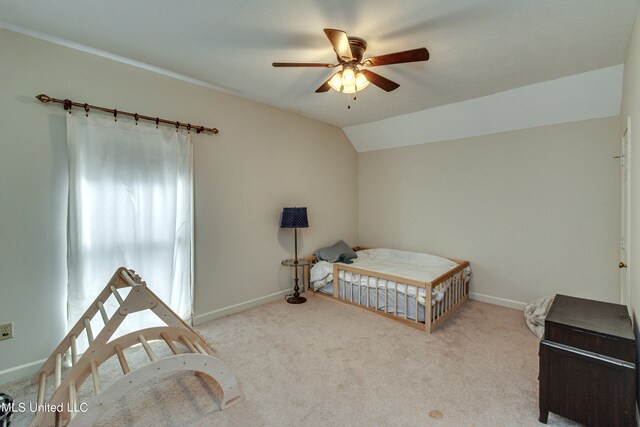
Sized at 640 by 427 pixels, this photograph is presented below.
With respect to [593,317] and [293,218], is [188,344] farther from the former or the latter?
[593,317]

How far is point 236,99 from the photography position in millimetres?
3180

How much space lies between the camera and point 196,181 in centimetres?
289

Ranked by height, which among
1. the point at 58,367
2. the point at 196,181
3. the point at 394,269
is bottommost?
the point at 58,367

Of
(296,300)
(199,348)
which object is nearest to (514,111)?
(296,300)

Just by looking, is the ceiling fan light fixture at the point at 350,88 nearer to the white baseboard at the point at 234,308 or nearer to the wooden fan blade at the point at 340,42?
the wooden fan blade at the point at 340,42

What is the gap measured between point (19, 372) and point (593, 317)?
382 centimetres

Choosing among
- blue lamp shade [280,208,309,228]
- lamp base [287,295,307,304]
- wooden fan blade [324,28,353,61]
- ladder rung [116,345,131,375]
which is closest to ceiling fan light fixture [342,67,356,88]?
wooden fan blade [324,28,353,61]

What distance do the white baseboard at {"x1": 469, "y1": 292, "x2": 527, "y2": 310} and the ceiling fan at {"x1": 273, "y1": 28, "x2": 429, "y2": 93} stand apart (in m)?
2.88

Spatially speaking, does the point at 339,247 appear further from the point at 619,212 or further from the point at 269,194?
the point at 619,212

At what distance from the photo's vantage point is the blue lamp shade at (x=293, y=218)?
3.42 m

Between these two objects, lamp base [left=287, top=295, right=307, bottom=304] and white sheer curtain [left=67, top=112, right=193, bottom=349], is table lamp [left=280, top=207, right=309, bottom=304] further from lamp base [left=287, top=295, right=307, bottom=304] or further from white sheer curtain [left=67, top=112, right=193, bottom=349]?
white sheer curtain [left=67, top=112, right=193, bottom=349]

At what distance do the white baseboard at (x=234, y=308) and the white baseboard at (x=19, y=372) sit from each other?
1.15 m

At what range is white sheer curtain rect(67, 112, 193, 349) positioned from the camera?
2.19 metres

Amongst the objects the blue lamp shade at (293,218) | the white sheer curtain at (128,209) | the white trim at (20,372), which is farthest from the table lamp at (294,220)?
the white trim at (20,372)
